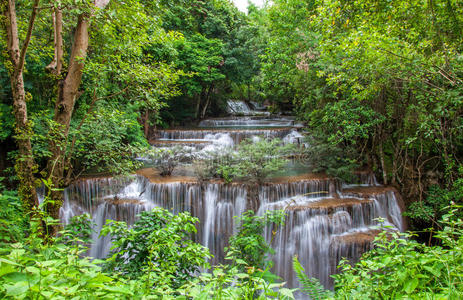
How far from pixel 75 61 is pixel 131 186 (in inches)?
196

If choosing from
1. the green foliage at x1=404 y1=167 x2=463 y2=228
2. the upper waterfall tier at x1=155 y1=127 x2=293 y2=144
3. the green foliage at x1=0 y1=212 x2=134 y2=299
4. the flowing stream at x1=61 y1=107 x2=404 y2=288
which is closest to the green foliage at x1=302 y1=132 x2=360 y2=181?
the flowing stream at x1=61 y1=107 x2=404 y2=288

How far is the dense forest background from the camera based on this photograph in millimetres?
3732

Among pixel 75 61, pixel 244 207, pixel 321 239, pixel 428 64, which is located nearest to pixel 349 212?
pixel 321 239

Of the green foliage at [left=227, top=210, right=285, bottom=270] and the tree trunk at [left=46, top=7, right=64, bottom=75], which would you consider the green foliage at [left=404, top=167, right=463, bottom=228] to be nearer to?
the green foliage at [left=227, top=210, right=285, bottom=270]

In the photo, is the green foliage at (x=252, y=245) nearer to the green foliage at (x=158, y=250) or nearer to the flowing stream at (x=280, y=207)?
the green foliage at (x=158, y=250)

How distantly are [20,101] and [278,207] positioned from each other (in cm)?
621

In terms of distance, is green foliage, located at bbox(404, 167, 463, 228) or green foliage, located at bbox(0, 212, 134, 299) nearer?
green foliage, located at bbox(0, 212, 134, 299)

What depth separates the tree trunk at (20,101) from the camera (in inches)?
118

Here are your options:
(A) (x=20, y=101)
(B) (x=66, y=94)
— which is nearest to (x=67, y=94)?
(B) (x=66, y=94)

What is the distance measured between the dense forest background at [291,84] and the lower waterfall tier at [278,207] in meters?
0.78

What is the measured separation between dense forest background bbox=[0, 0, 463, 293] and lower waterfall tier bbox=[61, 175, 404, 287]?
780mm

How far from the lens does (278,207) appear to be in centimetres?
697

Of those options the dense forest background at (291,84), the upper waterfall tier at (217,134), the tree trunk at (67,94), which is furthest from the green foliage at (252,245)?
the upper waterfall tier at (217,134)

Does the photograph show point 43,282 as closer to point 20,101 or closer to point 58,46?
point 20,101
